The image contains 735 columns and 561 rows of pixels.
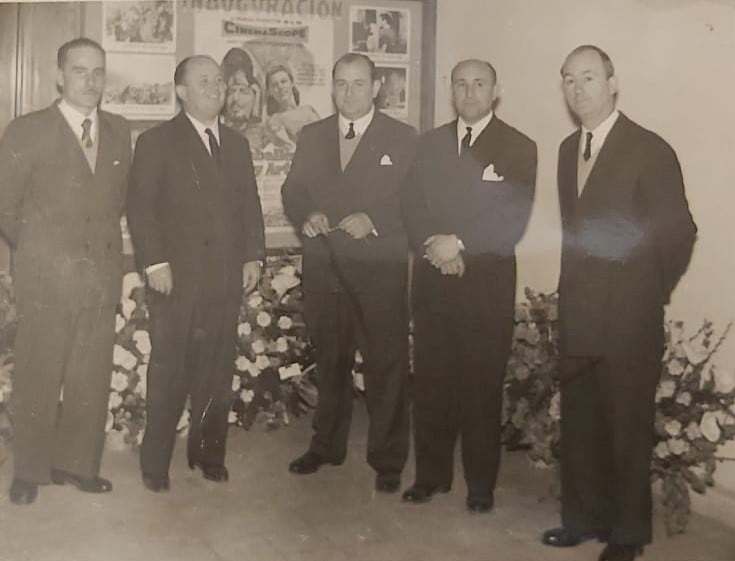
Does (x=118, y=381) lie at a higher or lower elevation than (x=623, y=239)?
lower

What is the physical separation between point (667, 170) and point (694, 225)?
0.08m

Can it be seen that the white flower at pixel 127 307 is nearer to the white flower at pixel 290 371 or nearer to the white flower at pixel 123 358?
the white flower at pixel 123 358

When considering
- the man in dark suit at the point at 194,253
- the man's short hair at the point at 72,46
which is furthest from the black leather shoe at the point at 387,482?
the man's short hair at the point at 72,46

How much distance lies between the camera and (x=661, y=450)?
137 centimetres

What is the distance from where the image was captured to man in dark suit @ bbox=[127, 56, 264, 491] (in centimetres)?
129

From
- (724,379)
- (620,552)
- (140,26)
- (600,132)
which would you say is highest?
(140,26)

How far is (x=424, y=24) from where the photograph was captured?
1.32 meters

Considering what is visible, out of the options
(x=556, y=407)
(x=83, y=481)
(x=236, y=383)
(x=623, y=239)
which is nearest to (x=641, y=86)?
(x=623, y=239)

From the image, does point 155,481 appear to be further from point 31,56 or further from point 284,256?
point 31,56

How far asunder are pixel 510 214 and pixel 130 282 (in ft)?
1.62

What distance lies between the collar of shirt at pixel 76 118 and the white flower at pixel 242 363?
0.33m

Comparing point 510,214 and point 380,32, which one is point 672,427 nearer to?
point 510,214

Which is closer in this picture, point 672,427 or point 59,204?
point 59,204

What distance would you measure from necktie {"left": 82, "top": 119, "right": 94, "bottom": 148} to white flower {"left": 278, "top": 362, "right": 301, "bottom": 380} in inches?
15.2
